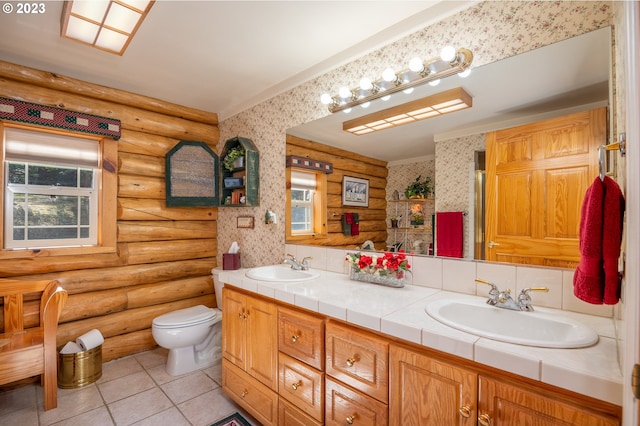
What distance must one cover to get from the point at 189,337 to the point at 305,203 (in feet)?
4.96

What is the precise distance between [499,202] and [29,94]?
11.5 feet

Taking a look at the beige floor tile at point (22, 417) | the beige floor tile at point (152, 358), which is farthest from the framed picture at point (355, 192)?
the beige floor tile at point (22, 417)

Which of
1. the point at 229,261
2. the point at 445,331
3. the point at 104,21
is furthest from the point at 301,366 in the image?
the point at 104,21

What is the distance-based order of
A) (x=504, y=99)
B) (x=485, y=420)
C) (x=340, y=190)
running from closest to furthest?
(x=485, y=420), (x=504, y=99), (x=340, y=190)

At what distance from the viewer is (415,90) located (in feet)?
6.11

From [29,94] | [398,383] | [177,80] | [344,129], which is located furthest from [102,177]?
[398,383]

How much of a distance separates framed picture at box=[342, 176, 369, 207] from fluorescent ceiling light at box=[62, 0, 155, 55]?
5.37 ft

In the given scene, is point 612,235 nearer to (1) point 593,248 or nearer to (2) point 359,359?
(1) point 593,248

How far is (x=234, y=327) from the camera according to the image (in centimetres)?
210

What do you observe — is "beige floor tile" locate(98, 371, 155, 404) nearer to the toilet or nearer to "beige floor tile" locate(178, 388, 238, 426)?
the toilet

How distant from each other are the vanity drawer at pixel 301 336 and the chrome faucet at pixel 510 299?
832 millimetres

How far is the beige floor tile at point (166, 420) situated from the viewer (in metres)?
2.00

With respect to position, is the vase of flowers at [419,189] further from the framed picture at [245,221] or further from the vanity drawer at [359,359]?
the framed picture at [245,221]

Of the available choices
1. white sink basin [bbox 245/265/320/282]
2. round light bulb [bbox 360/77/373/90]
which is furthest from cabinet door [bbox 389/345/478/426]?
round light bulb [bbox 360/77/373/90]
